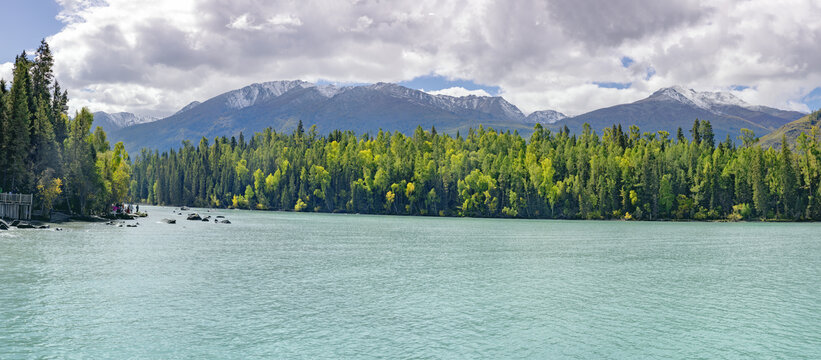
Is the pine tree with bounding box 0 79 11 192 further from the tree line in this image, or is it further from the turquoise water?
the tree line

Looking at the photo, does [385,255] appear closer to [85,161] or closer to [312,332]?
[312,332]

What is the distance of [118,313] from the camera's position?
2825 cm

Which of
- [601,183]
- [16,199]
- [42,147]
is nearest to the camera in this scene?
[16,199]

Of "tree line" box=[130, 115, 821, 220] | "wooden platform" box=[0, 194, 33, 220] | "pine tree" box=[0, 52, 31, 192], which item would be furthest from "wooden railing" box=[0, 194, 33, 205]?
"tree line" box=[130, 115, 821, 220]

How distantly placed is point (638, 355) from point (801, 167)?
541ft

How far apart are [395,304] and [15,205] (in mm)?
75660

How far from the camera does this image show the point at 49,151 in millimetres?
92750

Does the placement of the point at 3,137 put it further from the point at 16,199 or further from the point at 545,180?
the point at 545,180

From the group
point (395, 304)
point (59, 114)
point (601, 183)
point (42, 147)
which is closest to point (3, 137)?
point (42, 147)

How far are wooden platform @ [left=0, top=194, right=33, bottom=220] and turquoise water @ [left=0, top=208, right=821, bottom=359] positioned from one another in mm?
28570

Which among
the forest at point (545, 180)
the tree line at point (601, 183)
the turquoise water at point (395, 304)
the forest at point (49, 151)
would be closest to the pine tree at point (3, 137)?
the forest at point (49, 151)

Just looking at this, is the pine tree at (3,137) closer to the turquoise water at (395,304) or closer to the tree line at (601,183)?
the turquoise water at (395,304)

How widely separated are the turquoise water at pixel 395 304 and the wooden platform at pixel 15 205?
93.7 feet

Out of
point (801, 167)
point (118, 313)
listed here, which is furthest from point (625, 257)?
point (801, 167)
